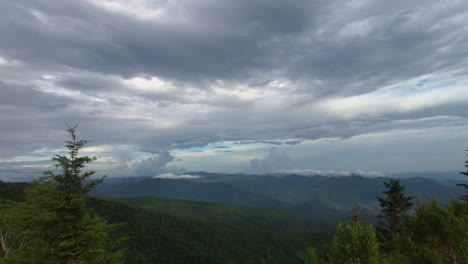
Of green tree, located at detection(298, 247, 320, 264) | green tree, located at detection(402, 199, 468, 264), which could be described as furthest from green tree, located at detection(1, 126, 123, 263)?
green tree, located at detection(402, 199, 468, 264)

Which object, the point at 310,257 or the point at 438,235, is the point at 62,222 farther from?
the point at 438,235

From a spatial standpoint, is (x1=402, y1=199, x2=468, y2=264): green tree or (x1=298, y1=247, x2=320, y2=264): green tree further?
(x1=402, y1=199, x2=468, y2=264): green tree

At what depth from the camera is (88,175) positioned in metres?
16.4

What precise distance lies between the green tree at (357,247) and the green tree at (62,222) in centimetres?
1244

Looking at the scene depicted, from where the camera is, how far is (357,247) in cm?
1202

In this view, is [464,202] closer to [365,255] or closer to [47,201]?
[365,255]

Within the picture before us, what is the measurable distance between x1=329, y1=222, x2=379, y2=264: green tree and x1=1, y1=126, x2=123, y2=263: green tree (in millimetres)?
12445

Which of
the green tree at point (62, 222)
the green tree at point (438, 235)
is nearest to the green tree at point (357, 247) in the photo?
the green tree at point (438, 235)

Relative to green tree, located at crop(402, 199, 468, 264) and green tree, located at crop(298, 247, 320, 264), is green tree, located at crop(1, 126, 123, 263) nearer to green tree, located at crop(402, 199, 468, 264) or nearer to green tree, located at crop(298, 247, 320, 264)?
green tree, located at crop(298, 247, 320, 264)

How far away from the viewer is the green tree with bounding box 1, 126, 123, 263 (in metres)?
15.0

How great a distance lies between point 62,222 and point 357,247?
15494 millimetres

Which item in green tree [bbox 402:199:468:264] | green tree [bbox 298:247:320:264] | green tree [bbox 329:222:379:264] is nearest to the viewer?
green tree [bbox 298:247:320:264]

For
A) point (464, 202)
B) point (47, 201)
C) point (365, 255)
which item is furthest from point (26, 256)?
point (464, 202)

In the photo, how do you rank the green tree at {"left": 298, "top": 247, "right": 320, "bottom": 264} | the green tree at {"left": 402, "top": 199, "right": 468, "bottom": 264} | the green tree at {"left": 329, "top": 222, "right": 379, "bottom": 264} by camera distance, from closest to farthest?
Answer: the green tree at {"left": 298, "top": 247, "right": 320, "bottom": 264}
the green tree at {"left": 329, "top": 222, "right": 379, "bottom": 264}
the green tree at {"left": 402, "top": 199, "right": 468, "bottom": 264}
